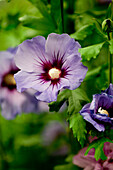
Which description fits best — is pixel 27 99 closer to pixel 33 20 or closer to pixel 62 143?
pixel 33 20

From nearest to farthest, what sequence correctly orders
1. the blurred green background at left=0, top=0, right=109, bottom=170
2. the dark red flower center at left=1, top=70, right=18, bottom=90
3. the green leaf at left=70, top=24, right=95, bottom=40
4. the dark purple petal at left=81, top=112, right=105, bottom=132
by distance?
1. the dark purple petal at left=81, top=112, right=105, bottom=132
2. the green leaf at left=70, top=24, right=95, bottom=40
3. the blurred green background at left=0, top=0, right=109, bottom=170
4. the dark red flower center at left=1, top=70, right=18, bottom=90

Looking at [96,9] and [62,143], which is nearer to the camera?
[96,9]

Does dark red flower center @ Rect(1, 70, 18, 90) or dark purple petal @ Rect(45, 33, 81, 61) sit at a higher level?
dark purple petal @ Rect(45, 33, 81, 61)

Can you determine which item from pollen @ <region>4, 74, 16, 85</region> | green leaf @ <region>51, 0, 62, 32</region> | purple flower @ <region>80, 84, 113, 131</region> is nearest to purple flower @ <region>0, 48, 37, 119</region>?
pollen @ <region>4, 74, 16, 85</region>

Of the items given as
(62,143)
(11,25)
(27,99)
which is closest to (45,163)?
(62,143)

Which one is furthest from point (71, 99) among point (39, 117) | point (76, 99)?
point (39, 117)

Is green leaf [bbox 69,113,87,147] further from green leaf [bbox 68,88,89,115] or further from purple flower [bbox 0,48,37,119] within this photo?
purple flower [bbox 0,48,37,119]
